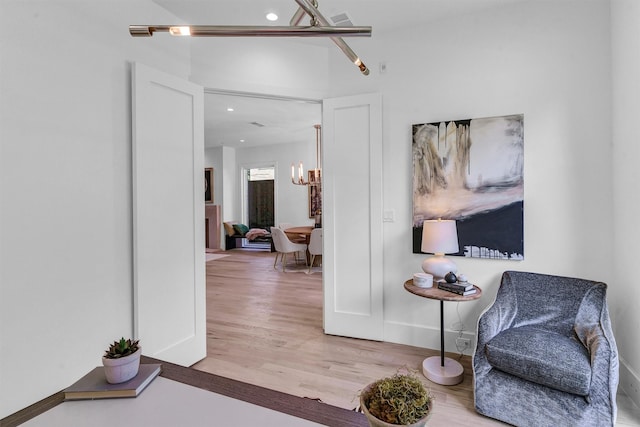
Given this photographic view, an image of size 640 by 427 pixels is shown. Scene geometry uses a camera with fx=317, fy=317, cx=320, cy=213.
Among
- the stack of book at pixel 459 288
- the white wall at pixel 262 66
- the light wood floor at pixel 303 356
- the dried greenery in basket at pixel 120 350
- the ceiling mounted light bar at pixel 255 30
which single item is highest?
the white wall at pixel 262 66

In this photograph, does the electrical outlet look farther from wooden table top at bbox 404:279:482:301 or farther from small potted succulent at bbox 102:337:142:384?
small potted succulent at bbox 102:337:142:384

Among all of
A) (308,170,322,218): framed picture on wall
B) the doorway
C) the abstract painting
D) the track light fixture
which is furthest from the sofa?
the track light fixture

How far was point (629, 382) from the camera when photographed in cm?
212

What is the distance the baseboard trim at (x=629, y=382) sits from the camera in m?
2.02

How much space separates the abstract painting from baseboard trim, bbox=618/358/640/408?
36.6 inches

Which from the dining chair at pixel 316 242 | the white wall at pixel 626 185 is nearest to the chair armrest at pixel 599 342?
the white wall at pixel 626 185

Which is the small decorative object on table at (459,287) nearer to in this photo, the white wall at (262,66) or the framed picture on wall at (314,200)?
the white wall at (262,66)

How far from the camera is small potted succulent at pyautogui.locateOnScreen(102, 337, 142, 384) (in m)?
1.03

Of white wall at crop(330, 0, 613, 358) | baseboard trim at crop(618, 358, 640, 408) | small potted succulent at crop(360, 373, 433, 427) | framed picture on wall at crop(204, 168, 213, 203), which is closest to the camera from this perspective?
small potted succulent at crop(360, 373, 433, 427)

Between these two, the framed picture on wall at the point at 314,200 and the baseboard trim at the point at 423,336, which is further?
the framed picture on wall at the point at 314,200

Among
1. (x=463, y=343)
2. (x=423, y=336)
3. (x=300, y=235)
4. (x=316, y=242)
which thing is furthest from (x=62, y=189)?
(x=300, y=235)

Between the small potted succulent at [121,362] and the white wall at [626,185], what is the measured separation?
2.83 m

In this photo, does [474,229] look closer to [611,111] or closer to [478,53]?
[611,111]

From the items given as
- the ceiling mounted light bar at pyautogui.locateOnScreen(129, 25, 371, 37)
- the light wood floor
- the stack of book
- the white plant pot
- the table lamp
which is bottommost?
the light wood floor
